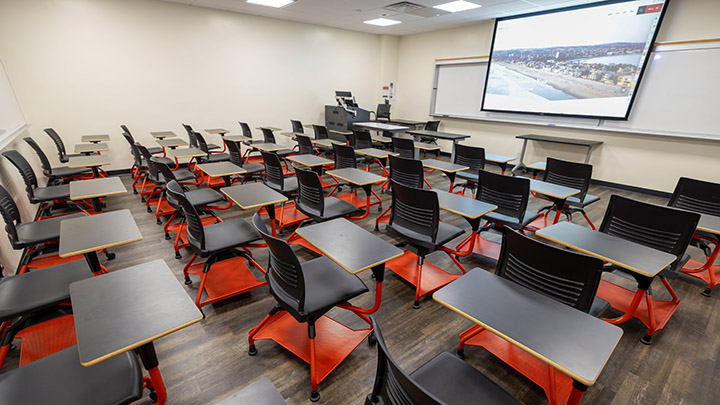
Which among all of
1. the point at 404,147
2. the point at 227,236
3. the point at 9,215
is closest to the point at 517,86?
the point at 404,147

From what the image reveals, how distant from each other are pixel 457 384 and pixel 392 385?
430 mm

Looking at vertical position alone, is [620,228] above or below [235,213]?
above

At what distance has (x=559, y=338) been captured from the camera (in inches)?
45.6

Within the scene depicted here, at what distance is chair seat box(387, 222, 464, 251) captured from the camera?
238 cm

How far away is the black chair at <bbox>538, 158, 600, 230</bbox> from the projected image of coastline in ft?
10.6

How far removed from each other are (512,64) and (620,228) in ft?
18.4

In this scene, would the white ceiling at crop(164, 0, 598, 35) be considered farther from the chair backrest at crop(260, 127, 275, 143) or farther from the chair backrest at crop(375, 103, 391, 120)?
the chair backrest at crop(260, 127, 275, 143)

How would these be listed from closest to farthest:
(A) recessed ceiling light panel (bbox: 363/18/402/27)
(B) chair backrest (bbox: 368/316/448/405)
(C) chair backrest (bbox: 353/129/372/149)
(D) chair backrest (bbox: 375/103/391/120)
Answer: (B) chair backrest (bbox: 368/316/448/405) → (C) chair backrest (bbox: 353/129/372/149) → (A) recessed ceiling light panel (bbox: 363/18/402/27) → (D) chair backrest (bbox: 375/103/391/120)

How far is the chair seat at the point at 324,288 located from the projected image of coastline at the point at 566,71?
21.1 feet

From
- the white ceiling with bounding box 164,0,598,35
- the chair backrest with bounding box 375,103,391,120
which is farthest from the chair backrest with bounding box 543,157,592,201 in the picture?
the chair backrest with bounding box 375,103,391,120

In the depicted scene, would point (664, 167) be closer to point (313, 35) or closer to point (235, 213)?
point (235, 213)

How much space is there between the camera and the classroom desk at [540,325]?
1.06 meters

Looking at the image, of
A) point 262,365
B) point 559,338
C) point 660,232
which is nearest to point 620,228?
point 660,232

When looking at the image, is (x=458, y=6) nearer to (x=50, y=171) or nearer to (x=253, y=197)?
(x=253, y=197)
